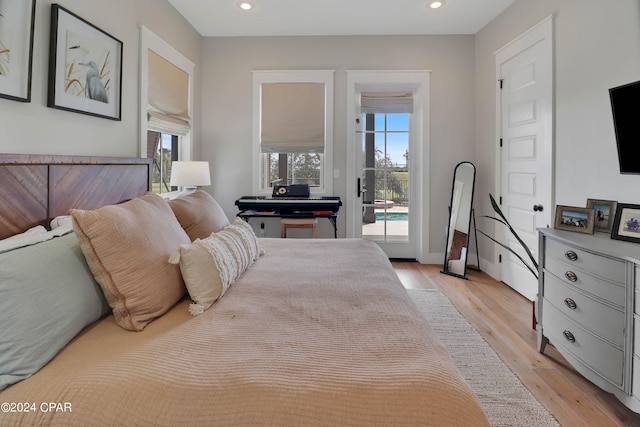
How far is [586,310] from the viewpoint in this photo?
1.72 meters

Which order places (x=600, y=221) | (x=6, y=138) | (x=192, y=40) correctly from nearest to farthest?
1. (x=6, y=138)
2. (x=600, y=221)
3. (x=192, y=40)

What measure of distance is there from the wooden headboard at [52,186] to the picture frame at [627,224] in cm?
301

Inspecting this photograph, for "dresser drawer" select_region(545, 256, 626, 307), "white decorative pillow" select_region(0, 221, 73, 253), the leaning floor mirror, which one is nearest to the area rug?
"dresser drawer" select_region(545, 256, 626, 307)

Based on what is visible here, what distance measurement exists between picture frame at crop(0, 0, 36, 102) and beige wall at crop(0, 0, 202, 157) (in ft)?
0.23

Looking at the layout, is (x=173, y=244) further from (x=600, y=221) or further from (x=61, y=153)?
(x=600, y=221)

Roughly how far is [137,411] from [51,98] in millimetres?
1884

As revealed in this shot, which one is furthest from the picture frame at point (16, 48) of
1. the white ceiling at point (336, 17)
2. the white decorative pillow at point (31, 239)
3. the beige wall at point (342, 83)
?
the beige wall at point (342, 83)

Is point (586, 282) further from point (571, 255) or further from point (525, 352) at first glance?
point (525, 352)

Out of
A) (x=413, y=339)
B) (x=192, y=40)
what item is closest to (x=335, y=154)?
(x=192, y=40)

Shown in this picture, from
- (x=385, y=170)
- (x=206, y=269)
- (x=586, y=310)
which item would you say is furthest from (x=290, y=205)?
(x=586, y=310)

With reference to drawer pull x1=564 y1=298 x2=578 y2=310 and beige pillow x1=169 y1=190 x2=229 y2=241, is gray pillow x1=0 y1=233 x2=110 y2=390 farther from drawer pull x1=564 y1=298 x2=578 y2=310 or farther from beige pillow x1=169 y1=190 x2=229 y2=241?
drawer pull x1=564 y1=298 x2=578 y2=310

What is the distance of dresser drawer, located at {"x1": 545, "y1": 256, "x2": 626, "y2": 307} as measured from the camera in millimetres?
1544

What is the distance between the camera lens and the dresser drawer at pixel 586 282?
154 centimetres

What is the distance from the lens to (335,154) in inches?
163
